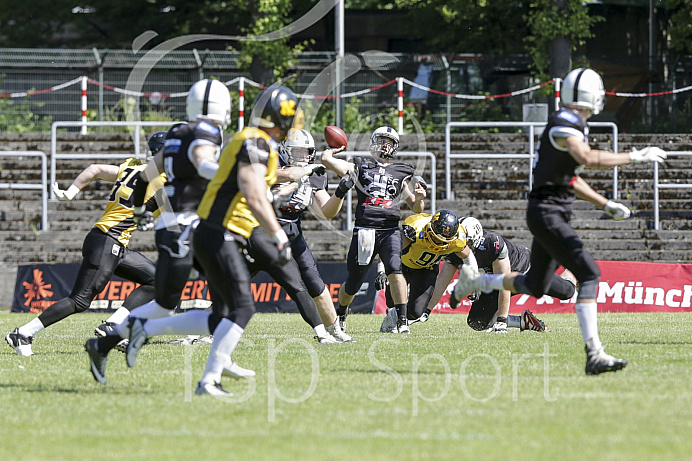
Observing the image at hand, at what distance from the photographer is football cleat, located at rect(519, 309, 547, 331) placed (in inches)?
468

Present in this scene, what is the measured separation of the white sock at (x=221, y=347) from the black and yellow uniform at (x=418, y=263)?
546 centimetres

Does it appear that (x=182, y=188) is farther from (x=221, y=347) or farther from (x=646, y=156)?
(x=646, y=156)

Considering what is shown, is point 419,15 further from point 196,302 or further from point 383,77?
point 196,302

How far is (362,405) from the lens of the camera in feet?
20.2

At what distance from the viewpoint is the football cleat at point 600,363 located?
7.27 metres

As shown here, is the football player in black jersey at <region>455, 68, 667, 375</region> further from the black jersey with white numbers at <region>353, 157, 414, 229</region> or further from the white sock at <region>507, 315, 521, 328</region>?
the white sock at <region>507, 315, 521, 328</region>

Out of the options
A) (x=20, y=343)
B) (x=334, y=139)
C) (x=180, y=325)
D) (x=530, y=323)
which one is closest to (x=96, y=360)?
(x=180, y=325)

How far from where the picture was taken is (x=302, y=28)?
28.0 meters

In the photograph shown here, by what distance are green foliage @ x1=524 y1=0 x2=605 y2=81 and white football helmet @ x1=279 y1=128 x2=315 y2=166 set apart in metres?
14.4

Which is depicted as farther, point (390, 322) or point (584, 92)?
point (390, 322)

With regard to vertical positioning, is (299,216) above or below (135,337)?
above

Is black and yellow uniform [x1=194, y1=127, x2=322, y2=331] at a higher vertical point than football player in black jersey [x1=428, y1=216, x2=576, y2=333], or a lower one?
higher

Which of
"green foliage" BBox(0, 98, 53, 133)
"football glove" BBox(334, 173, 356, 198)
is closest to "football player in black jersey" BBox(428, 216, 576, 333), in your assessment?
"football glove" BBox(334, 173, 356, 198)

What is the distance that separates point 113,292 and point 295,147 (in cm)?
648
